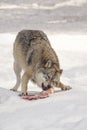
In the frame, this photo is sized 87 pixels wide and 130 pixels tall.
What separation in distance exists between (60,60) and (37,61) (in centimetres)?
403

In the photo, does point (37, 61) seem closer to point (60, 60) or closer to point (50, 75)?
point (50, 75)

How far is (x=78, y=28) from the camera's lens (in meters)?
18.1

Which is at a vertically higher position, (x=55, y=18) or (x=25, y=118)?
(x=55, y=18)

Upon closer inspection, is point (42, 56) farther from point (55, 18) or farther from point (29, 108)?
point (55, 18)

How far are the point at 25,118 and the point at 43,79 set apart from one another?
7.16 feet

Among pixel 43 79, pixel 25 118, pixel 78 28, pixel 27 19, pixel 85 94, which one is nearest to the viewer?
pixel 25 118

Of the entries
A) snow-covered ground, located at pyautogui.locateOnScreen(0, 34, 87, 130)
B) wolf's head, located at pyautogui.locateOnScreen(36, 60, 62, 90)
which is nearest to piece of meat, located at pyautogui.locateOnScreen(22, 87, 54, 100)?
snow-covered ground, located at pyautogui.locateOnScreen(0, 34, 87, 130)

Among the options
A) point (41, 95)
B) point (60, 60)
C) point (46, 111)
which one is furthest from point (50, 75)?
point (60, 60)

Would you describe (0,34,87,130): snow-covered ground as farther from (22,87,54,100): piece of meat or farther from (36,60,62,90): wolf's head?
(36,60,62,90): wolf's head

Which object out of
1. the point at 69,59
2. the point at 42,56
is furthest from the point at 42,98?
the point at 69,59

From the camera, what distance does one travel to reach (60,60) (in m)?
13.0

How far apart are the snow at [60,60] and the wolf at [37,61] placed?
30 cm

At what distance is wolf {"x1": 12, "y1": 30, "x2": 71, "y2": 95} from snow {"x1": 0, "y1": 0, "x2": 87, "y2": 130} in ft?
0.99

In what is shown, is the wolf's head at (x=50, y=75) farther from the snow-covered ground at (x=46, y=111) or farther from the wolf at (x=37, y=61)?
the snow-covered ground at (x=46, y=111)
